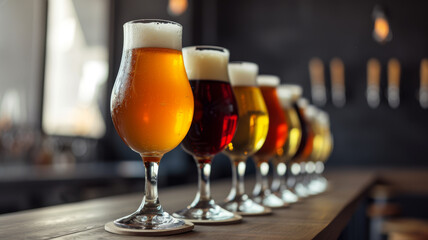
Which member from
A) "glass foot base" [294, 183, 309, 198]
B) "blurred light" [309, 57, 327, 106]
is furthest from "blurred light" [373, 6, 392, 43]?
"glass foot base" [294, 183, 309, 198]

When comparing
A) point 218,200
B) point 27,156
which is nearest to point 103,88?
point 27,156

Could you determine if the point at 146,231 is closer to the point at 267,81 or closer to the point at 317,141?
the point at 267,81

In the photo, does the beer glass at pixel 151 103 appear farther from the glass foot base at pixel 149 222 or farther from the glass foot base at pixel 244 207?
Result: the glass foot base at pixel 244 207

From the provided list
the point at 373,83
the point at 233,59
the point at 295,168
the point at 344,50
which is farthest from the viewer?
the point at 233,59

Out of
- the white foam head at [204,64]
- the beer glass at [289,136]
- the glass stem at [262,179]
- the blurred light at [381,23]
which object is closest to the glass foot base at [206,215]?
the white foam head at [204,64]

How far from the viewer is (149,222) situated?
0.76 meters

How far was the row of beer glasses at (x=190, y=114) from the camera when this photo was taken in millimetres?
792

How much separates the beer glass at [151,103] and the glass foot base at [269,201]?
41 cm

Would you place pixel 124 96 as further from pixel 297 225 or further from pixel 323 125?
pixel 323 125

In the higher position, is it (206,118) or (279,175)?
(206,118)

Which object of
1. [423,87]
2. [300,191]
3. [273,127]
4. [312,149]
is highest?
[423,87]

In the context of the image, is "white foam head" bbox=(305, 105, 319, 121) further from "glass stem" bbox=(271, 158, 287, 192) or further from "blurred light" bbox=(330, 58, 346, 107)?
"blurred light" bbox=(330, 58, 346, 107)

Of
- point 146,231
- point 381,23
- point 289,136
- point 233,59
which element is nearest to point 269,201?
point 289,136

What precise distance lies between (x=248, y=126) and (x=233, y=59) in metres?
6.22
